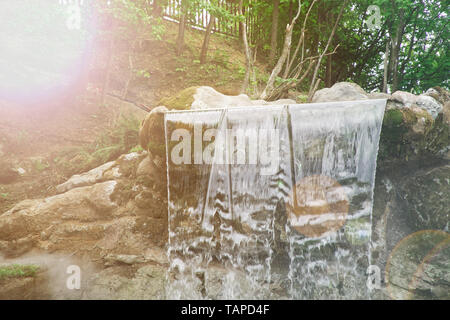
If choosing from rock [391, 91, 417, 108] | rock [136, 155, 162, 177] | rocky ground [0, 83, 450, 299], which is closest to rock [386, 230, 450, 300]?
rocky ground [0, 83, 450, 299]

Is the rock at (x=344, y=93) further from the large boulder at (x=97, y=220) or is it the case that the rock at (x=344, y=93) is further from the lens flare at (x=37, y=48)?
the lens flare at (x=37, y=48)

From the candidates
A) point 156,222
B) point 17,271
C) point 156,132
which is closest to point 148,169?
point 156,132

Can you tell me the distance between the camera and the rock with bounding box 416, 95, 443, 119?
4.01m

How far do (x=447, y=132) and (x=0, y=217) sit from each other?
7645 mm

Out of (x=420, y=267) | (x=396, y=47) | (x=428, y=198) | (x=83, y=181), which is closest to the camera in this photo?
(x=420, y=267)

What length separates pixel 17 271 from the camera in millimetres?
3570

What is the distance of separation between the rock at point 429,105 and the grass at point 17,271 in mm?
6301

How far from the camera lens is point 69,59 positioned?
7.69 m

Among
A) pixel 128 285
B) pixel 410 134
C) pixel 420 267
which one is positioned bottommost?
pixel 128 285

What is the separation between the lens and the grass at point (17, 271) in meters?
3.51

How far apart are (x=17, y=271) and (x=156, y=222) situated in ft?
6.49

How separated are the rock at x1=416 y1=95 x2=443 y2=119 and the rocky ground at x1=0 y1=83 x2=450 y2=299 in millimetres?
17

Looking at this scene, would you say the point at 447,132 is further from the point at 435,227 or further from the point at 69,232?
the point at 69,232

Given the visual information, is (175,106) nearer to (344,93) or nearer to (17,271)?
(344,93)
